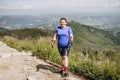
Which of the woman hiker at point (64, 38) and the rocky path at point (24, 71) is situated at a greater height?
the woman hiker at point (64, 38)

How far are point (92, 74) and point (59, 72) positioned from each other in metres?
1.18

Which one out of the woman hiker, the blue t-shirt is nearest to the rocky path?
the woman hiker

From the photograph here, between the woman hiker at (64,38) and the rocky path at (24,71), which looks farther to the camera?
the woman hiker at (64,38)

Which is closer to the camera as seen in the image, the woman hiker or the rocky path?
the rocky path

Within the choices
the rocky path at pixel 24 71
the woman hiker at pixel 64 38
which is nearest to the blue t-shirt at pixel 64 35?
the woman hiker at pixel 64 38

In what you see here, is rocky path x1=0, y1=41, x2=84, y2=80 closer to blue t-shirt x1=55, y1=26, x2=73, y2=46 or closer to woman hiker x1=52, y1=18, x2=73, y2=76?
woman hiker x1=52, y1=18, x2=73, y2=76

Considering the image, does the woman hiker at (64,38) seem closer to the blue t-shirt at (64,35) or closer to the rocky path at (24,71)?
the blue t-shirt at (64,35)

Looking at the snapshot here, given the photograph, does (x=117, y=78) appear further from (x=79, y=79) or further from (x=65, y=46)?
(x=65, y=46)

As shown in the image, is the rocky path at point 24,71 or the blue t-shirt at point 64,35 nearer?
the rocky path at point 24,71

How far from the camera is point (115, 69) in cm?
853

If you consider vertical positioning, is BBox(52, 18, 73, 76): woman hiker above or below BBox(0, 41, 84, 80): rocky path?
above

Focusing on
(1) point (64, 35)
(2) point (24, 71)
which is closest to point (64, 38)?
(1) point (64, 35)

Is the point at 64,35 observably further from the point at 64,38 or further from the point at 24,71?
the point at 24,71

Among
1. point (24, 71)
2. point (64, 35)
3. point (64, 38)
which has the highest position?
point (64, 35)
